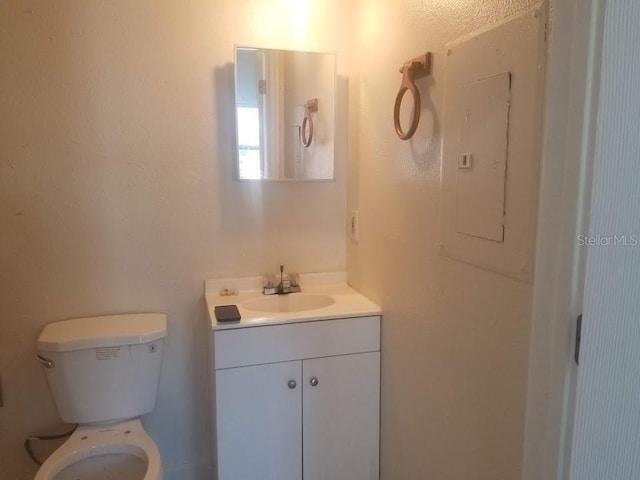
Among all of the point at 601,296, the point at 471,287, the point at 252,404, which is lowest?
the point at 252,404

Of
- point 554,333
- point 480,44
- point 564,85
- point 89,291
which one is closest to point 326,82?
point 480,44

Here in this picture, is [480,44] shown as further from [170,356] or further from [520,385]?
[170,356]

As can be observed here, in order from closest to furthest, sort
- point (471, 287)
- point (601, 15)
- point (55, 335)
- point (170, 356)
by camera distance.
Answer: point (601, 15)
point (471, 287)
point (55, 335)
point (170, 356)

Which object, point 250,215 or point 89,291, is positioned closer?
point 89,291

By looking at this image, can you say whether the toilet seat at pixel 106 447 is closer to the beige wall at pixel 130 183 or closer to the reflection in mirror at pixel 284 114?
the beige wall at pixel 130 183

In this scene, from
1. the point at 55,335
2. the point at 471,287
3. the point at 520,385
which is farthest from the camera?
the point at 55,335

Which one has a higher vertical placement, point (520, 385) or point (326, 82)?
point (326, 82)

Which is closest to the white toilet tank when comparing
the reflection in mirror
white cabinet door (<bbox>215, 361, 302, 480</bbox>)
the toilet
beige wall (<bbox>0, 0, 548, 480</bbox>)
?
the toilet

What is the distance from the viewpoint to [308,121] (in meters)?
1.96

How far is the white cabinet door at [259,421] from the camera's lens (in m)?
1.63

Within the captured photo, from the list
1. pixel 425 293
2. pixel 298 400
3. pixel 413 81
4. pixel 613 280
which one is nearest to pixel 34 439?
pixel 298 400

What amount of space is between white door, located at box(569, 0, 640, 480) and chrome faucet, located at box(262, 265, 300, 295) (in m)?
1.39

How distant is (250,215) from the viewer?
1966 mm

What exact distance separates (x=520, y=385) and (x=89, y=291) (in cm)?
156
